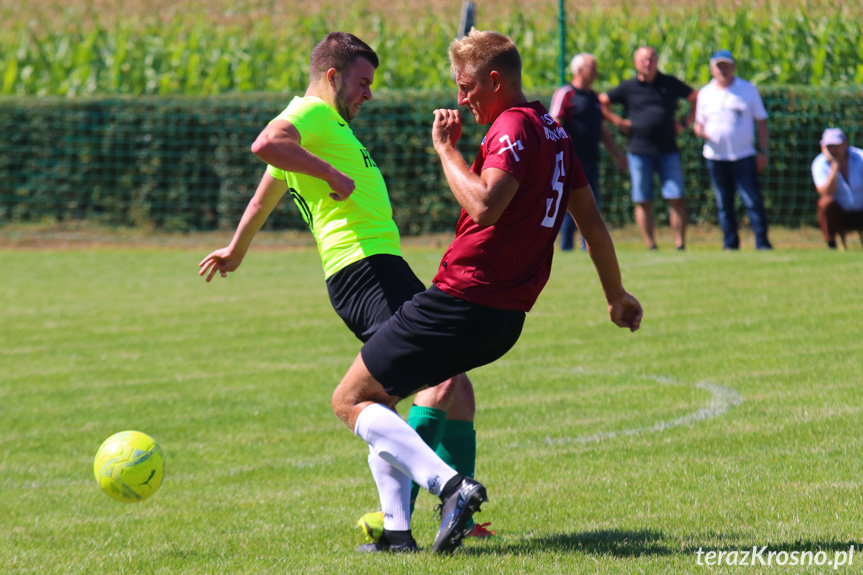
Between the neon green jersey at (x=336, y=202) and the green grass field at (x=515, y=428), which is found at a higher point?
the neon green jersey at (x=336, y=202)

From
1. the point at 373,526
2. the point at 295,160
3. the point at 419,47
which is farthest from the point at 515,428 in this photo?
the point at 419,47

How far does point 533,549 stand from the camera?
4.39m

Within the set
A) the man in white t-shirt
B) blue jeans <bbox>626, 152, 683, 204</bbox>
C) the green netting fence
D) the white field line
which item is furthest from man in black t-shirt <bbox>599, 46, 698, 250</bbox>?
the white field line

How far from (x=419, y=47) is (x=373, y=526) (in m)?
17.9

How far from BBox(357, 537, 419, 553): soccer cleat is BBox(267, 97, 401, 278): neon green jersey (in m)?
1.21

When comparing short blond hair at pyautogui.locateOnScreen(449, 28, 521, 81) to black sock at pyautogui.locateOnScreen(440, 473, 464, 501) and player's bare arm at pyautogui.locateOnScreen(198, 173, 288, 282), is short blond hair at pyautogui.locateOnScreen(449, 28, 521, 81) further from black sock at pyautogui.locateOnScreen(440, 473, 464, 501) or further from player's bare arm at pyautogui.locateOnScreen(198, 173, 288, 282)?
black sock at pyautogui.locateOnScreen(440, 473, 464, 501)

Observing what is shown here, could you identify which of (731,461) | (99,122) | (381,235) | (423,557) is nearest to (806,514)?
(731,461)

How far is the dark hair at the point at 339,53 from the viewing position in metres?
4.96

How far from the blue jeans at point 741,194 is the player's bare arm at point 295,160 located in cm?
967

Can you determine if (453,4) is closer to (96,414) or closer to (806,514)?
(96,414)

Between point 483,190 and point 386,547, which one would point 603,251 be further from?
point 386,547

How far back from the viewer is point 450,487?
13.5 feet

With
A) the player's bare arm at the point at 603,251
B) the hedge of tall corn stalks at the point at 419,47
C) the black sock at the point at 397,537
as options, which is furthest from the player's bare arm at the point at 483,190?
the hedge of tall corn stalks at the point at 419,47

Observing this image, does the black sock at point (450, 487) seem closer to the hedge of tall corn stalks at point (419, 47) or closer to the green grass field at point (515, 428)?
the green grass field at point (515, 428)
